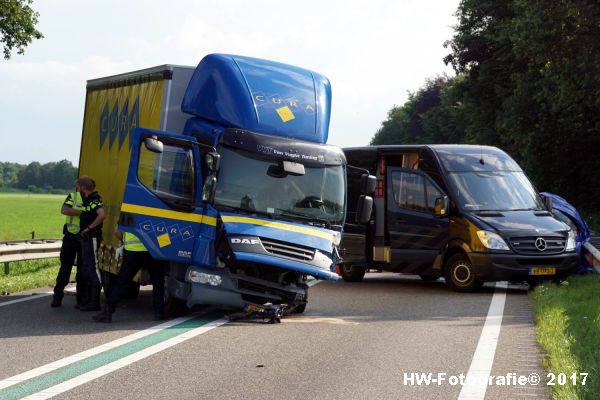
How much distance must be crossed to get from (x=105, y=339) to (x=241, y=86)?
357 centimetres

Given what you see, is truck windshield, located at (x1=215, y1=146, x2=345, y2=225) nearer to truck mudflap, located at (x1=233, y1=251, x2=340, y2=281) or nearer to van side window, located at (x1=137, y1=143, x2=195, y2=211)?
van side window, located at (x1=137, y1=143, x2=195, y2=211)

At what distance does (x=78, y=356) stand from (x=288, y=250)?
3.54 metres

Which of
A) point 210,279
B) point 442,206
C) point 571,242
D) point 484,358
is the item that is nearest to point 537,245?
point 571,242

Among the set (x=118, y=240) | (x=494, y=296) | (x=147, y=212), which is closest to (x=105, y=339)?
(x=147, y=212)

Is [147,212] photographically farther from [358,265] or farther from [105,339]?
[358,265]

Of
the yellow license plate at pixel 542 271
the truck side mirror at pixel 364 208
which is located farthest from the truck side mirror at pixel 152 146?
the yellow license plate at pixel 542 271

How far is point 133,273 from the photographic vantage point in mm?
→ 12562

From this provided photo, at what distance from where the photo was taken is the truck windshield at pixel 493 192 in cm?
1733

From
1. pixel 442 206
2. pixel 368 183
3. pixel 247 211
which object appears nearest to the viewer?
pixel 247 211

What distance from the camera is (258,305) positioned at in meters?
12.6

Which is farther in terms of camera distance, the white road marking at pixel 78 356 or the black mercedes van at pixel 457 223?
the black mercedes van at pixel 457 223

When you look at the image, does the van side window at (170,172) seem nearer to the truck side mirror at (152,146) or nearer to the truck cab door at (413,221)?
the truck side mirror at (152,146)

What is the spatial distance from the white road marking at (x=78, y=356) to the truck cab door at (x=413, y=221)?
630 cm

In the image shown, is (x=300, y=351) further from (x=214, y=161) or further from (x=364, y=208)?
(x=364, y=208)
